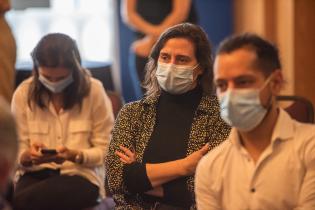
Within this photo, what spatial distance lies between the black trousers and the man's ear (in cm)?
119

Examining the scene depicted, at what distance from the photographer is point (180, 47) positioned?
2.35 meters

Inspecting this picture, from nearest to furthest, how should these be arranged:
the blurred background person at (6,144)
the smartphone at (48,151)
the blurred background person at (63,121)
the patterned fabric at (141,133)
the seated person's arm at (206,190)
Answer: the blurred background person at (6,144) < the seated person's arm at (206,190) < the patterned fabric at (141,133) < the smartphone at (48,151) < the blurred background person at (63,121)

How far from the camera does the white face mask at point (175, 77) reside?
91.5 inches

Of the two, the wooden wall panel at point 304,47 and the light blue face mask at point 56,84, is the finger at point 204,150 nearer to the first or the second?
the light blue face mask at point 56,84

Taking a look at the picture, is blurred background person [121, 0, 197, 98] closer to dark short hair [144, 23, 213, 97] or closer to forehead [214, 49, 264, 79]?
dark short hair [144, 23, 213, 97]

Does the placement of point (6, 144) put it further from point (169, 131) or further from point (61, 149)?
point (61, 149)

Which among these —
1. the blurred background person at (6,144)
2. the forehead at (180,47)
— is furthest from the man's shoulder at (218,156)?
the blurred background person at (6,144)

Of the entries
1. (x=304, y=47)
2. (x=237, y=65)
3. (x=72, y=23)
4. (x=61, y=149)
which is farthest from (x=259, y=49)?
(x=72, y=23)

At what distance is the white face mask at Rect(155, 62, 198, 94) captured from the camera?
232cm

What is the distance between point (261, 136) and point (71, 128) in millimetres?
1215

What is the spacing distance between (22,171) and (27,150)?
0.15 metres

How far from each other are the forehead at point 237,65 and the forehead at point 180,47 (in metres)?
0.55

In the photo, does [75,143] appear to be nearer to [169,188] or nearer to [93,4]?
[169,188]

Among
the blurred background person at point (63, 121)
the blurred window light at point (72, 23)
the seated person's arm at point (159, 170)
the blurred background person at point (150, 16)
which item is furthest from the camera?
the blurred window light at point (72, 23)
